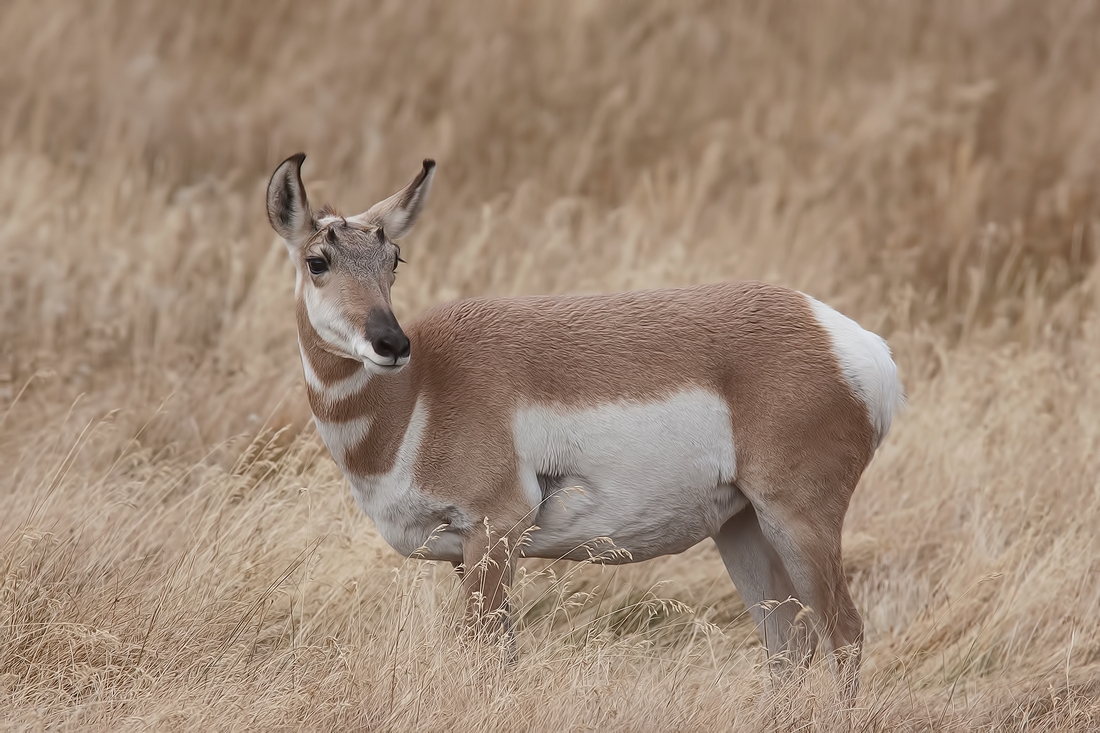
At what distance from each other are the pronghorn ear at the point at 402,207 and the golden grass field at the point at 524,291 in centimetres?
143

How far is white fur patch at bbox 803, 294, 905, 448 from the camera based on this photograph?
17.4 ft

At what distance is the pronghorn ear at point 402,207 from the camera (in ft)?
17.5

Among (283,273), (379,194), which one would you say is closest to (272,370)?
(283,273)

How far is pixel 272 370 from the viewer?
8164mm

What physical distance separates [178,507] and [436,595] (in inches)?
52.1

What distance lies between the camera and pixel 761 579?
566 cm

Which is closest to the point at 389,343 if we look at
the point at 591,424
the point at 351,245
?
the point at 351,245

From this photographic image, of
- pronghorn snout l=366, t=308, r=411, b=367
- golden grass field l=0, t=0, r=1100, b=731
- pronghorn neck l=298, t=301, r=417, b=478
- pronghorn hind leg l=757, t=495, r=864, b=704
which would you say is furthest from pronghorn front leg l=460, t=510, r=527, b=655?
pronghorn hind leg l=757, t=495, r=864, b=704

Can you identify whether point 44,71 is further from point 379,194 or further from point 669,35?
point 669,35

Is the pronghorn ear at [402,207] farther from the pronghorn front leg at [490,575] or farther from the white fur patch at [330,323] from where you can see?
the pronghorn front leg at [490,575]

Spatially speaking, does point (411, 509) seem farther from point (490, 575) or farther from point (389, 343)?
point (389, 343)

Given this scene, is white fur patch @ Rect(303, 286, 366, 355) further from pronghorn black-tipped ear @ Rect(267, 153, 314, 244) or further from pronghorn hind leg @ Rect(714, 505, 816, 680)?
pronghorn hind leg @ Rect(714, 505, 816, 680)

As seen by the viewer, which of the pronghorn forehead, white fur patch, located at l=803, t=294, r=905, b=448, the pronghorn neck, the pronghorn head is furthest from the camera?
white fur patch, located at l=803, t=294, r=905, b=448

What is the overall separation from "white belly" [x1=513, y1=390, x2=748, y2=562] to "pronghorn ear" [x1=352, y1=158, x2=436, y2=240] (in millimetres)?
934
